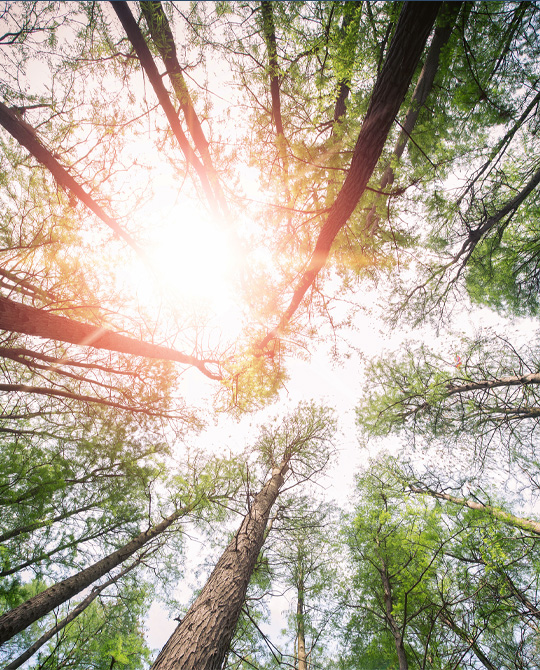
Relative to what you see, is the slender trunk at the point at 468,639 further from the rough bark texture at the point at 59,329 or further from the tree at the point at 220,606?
the rough bark texture at the point at 59,329

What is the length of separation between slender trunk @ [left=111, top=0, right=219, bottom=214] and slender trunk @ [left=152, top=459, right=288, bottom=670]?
4302mm

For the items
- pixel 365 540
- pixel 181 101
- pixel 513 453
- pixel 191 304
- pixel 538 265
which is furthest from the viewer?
pixel 365 540

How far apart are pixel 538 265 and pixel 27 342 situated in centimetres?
1051

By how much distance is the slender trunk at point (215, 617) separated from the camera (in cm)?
212

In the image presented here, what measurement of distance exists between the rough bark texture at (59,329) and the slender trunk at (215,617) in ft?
8.33

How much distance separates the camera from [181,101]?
3.15m

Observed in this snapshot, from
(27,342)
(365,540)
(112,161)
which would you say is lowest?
(27,342)

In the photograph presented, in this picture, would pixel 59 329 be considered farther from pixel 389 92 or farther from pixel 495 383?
pixel 495 383

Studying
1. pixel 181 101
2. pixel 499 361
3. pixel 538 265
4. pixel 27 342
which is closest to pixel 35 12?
pixel 181 101

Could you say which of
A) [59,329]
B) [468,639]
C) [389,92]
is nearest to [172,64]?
[389,92]

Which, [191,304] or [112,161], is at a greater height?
[112,161]

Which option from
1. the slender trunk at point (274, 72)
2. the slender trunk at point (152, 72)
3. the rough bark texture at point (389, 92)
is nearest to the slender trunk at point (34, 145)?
the slender trunk at point (152, 72)

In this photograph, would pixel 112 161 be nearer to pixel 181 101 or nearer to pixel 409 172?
pixel 181 101

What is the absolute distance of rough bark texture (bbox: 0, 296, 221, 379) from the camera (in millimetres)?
2678
